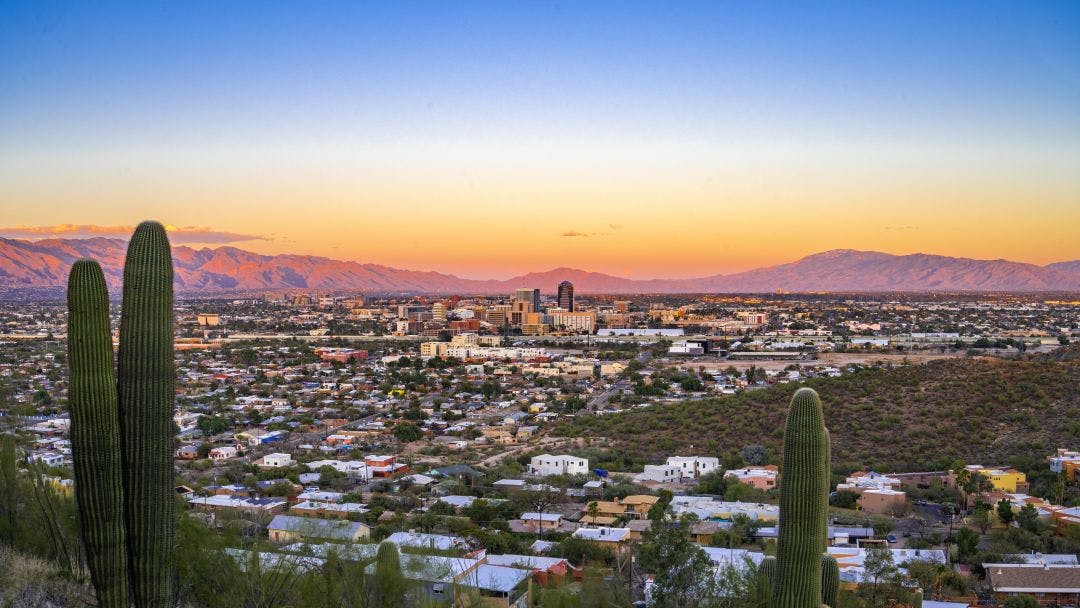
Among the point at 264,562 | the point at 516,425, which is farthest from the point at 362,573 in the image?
the point at 516,425

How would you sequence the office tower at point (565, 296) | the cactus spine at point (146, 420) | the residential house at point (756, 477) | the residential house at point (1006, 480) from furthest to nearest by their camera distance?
1. the office tower at point (565, 296)
2. the residential house at point (756, 477)
3. the residential house at point (1006, 480)
4. the cactus spine at point (146, 420)

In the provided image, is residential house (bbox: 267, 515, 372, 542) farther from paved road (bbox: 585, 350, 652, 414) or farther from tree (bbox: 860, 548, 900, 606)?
paved road (bbox: 585, 350, 652, 414)

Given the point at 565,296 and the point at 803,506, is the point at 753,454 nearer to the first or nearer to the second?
the point at 803,506

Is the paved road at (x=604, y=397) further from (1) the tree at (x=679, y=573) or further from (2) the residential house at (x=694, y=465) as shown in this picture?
(1) the tree at (x=679, y=573)

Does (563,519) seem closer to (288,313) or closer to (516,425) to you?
(516,425)

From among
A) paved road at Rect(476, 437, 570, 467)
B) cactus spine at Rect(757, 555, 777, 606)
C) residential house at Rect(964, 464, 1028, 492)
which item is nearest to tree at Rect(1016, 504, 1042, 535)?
residential house at Rect(964, 464, 1028, 492)

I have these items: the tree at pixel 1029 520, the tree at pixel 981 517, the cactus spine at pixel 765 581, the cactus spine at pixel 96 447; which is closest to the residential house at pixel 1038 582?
the tree at pixel 1029 520
